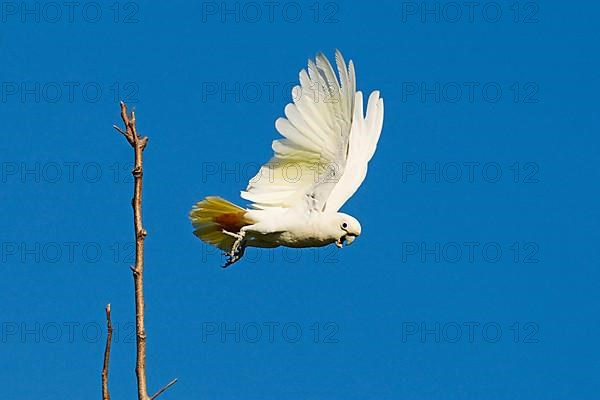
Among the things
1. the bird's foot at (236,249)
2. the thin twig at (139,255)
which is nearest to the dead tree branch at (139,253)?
the thin twig at (139,255)

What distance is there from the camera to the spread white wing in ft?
31.8

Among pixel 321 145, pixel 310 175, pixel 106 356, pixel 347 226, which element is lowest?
pixel 106 356

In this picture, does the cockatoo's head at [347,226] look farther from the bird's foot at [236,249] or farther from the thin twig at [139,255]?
the thin twig at [139,255]

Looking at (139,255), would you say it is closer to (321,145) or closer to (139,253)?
(139,253)

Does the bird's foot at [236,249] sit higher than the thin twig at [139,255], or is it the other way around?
the bird's foot at [236,249]

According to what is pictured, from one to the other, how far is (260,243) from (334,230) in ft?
2.94

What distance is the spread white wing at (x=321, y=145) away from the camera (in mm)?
9695

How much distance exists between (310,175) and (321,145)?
1.32 ft

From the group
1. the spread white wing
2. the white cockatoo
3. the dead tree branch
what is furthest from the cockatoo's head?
the dead tree branch

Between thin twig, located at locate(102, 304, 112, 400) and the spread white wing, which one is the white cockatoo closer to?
the spread white wing

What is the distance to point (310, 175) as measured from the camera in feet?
33.9

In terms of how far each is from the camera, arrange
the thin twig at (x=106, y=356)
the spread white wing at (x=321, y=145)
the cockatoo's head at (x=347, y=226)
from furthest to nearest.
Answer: the cockatoo's head at (x=347, y=226)
the spread white wing at (x=321, y=145)
the thin twig at (x=106, y=356)

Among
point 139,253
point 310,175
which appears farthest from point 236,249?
point 139,253

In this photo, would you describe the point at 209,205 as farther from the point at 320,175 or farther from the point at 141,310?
the point at 141,310
